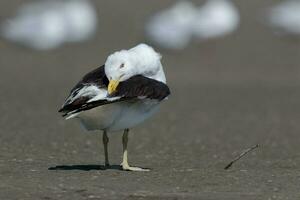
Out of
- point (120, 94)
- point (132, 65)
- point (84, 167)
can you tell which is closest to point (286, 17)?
point (84, 167)

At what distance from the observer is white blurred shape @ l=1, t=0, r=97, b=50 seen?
18.3 m

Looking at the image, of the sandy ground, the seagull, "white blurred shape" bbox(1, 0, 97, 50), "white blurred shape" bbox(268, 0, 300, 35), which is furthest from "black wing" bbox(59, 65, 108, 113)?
"white blurred shape" bbox(268, 0, 300, 35)

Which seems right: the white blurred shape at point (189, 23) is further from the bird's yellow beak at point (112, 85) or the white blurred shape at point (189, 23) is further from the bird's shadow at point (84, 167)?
the bird's yellow beak at point (112, 85)

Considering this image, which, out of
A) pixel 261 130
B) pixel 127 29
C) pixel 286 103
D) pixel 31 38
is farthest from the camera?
pixel 127 29

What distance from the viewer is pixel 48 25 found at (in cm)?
1895

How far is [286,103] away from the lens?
541 inches

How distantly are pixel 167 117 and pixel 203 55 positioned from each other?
5907 mm

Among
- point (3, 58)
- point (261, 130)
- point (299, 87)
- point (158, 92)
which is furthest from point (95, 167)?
point (3, 58)

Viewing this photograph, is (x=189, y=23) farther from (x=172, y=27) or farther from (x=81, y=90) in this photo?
(x=81, y=90)

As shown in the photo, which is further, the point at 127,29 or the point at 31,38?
the point at 127,29

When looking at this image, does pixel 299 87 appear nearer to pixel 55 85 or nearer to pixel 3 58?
pixel 55 85

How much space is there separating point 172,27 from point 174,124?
7534 millimetres

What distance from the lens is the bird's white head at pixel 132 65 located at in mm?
7211

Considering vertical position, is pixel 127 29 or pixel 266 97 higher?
pixel 127 29
